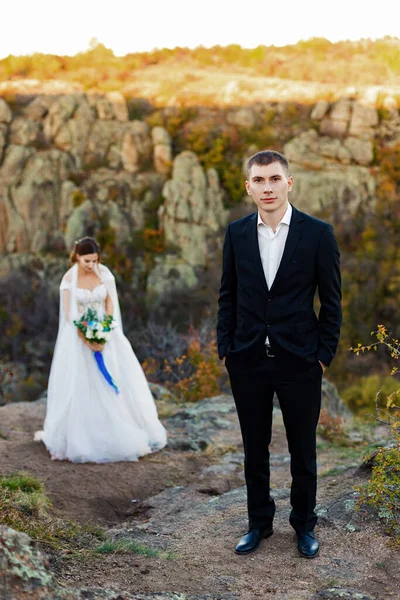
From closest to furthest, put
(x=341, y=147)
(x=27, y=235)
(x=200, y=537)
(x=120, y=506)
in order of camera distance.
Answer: (x=200, y=537) → (x=120, y=506) → (x=27, y=235) → (x=341, y=147)

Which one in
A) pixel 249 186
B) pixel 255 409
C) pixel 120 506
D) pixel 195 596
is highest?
pixel 249 186

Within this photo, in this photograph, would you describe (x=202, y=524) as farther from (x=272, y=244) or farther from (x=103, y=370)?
(x=103, y=370)

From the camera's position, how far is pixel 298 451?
148 inches

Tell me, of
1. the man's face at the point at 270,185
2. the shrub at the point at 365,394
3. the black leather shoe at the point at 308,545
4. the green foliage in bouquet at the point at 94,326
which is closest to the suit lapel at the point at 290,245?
the man's face at the point at 270,185

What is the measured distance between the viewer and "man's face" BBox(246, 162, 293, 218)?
358cm

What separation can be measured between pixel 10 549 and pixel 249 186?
221cm

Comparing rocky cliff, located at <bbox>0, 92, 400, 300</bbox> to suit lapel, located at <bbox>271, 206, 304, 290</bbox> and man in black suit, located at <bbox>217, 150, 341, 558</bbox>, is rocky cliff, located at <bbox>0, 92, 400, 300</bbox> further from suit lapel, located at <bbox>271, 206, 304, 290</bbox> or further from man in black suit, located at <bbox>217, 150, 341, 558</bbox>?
suit lapel, located at <bbox>271, 206, 304, 290</bbox>

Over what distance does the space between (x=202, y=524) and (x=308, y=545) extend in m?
1.05

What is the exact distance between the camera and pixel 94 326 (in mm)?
6926

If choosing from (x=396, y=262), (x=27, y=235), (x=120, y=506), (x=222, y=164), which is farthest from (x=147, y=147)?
(x=120, y=506)

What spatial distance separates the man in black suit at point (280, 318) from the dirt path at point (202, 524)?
0.23m

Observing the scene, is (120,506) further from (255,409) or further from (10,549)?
(10,549)

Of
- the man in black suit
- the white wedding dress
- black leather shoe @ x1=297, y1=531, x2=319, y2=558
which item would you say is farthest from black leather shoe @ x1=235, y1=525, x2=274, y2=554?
the white wedding dress

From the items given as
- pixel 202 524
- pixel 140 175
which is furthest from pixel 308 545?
pixel 140 175
